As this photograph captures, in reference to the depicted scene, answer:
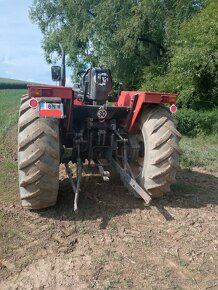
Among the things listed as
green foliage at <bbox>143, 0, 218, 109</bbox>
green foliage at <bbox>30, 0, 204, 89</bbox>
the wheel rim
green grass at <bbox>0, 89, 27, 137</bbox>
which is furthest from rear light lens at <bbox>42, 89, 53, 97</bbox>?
green foliage at <bbox>30, 0, 204, 89</bbox>

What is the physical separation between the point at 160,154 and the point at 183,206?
2.75ft

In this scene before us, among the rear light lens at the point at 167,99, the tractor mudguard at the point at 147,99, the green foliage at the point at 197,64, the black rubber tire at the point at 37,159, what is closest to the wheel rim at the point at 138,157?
the tractor mudguard at the point at 147,99

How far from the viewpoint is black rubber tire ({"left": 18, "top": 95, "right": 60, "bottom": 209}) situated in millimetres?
4785

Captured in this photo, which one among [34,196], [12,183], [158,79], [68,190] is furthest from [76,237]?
[158,79]

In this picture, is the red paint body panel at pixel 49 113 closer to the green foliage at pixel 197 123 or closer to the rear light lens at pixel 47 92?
the rear light lens at pixel 47 92

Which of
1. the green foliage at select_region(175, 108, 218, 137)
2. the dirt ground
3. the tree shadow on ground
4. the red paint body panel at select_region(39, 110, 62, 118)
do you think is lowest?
the green foliage at select_region(175, 108, 218, 137)

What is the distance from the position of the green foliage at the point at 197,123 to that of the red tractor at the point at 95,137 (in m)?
Answer: 7.62

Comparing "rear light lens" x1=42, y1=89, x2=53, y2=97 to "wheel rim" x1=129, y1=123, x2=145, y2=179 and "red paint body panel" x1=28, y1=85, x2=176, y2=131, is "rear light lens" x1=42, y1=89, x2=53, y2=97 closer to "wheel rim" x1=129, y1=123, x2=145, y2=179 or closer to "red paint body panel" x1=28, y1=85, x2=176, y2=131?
"red paint body panel" x1=28, y1=85, x2=176, y2=131

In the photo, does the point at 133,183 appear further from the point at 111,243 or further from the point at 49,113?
the point at 49,113

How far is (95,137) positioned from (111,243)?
193 cm

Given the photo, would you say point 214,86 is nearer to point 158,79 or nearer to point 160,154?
point 158,79

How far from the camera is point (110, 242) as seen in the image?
4359 millimetres

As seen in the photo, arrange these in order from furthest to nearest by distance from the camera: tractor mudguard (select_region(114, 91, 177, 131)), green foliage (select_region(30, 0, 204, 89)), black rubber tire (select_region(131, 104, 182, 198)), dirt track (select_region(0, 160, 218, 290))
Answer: green foliage (select_region(30, 0, 204, 89)), tractor mudguard (select_region(114, 91, 177, 131)), black rubber tire (select_region(131, 104, 182, 198)), dirt track (select_region(0, 160, 218, 290))

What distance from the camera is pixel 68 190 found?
19.5ft
